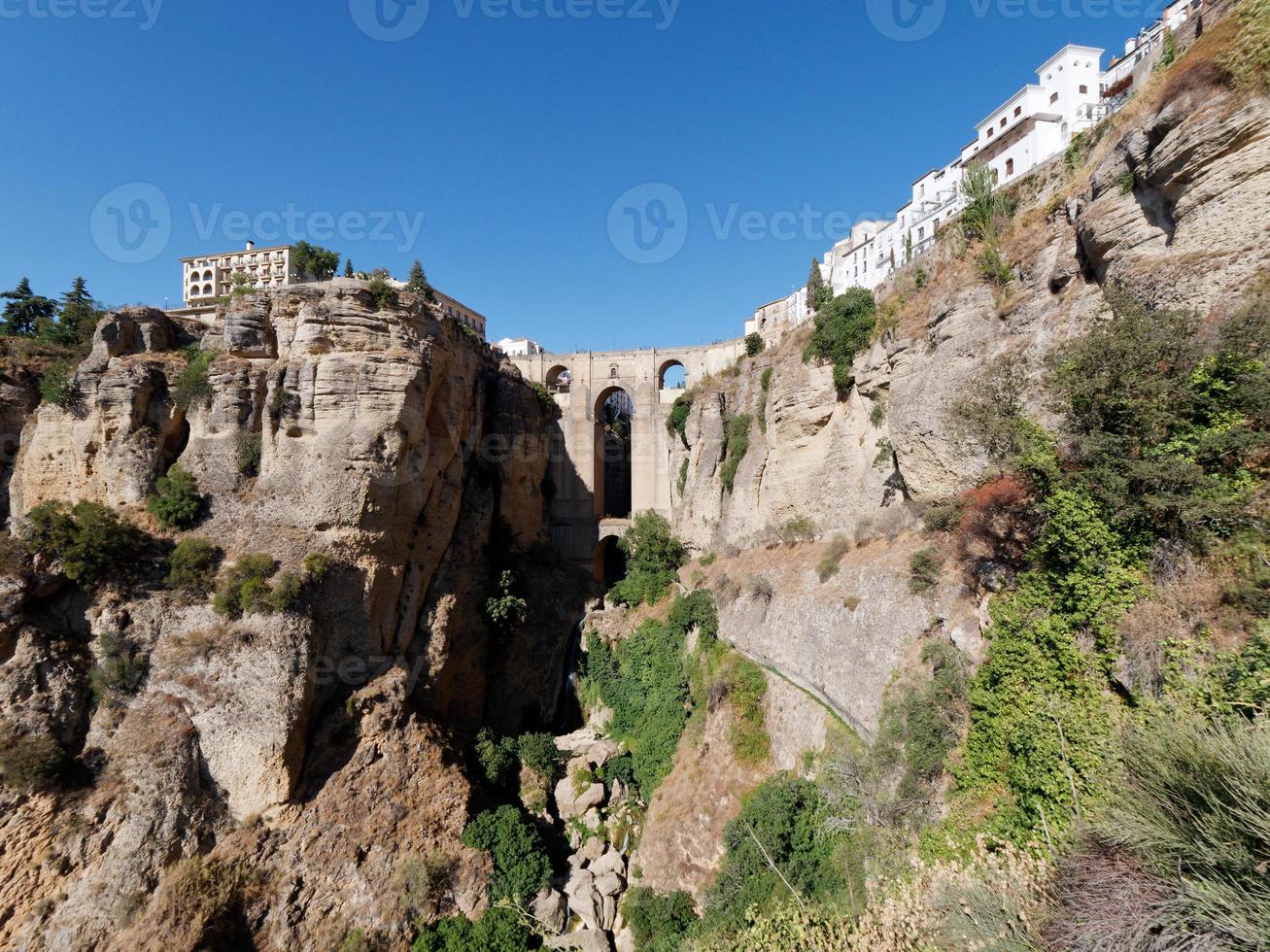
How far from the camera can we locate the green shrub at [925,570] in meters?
12.4

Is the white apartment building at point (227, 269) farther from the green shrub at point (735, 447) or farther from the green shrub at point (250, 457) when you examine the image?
the green shrub at point (735, 447)

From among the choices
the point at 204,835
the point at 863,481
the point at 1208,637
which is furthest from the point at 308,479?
the point at 1208,637

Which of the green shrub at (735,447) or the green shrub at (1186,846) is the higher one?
the green shrub at (735,447)

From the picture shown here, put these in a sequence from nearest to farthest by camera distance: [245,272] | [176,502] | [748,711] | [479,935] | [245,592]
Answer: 1. [479,935]
2. [245,592]
3. [748,711]
4. [176,502]
5. [245,272]

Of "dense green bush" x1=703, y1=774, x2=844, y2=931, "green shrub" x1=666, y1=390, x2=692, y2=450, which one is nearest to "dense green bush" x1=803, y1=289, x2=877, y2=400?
"green shrub" x1=666, y1=390, x2=692, y2=450

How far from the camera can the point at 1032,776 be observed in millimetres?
8234

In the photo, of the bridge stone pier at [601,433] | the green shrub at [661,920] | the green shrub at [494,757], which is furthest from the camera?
the bridge stone pier at [601,433]

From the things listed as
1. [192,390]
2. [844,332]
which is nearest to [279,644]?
[192,390]

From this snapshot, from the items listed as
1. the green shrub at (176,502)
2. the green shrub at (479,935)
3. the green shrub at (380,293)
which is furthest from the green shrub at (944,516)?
the green shrub at (176,502)

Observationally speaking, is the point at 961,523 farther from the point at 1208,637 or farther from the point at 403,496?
the point at 403,496

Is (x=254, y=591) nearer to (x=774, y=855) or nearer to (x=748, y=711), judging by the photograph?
(x=748, y=711)

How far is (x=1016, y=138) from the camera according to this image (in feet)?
86.6

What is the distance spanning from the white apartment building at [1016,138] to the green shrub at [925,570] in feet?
36.0

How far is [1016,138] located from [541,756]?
107ft
